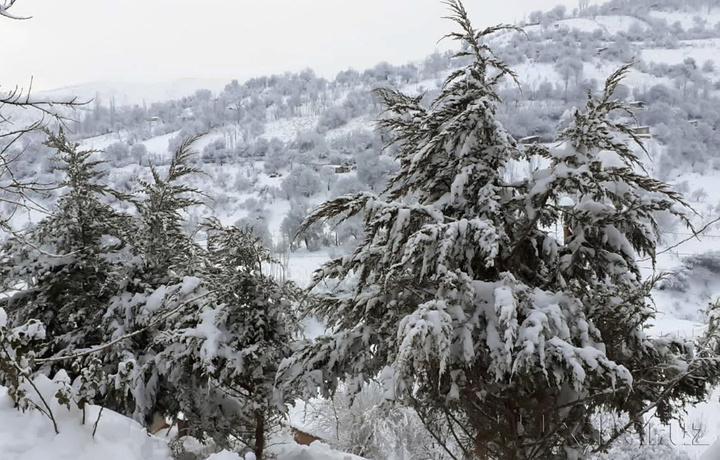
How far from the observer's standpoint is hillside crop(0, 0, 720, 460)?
18094 millimetres

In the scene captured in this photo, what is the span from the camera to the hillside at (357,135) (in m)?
18.1

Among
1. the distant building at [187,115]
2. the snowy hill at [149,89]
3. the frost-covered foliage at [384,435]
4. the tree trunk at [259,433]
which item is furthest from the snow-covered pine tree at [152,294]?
the snowy hill at [149,89]

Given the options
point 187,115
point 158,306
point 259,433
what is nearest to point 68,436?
point 259,433

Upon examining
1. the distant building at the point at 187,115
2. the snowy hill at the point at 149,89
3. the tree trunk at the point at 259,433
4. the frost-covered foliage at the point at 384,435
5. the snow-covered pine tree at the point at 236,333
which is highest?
the snowy hill at the point at 149,89

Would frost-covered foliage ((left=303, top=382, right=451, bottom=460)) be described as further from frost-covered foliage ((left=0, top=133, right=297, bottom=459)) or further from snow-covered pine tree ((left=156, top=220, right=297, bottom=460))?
snow-covered pine tree ((left=156, top=220, right=297, bottom=460))

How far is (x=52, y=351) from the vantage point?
6469 mm

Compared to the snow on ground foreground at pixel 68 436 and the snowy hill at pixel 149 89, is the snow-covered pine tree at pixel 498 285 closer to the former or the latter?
the snow on ground foreground at pixel 68 436

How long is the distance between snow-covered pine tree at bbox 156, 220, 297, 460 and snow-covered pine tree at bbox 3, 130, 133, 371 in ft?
6.01

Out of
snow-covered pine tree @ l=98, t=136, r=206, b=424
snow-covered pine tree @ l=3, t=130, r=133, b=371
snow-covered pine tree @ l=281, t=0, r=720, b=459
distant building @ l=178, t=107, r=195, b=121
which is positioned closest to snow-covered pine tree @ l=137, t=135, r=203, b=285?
snow-covered pine tree @ l=98, t=136, r=206, b=424

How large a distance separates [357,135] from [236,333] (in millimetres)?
71967

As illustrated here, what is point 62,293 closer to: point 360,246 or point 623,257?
point 360,246

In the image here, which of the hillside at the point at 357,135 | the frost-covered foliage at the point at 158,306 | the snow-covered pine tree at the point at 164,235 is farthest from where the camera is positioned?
the hillside at the point at 357,135

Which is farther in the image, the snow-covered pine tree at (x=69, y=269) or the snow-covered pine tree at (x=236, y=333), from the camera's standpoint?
the snow-covered pine tree at (x=69, y=269)

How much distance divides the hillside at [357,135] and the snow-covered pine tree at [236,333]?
0.84m
